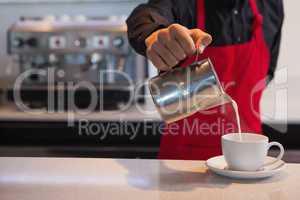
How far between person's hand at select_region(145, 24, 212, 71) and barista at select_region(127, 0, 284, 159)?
0.30 m

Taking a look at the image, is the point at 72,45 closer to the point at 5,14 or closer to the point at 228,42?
the point at 5,14

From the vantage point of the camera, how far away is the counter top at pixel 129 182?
0.83m

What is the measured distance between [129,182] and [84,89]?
128cm

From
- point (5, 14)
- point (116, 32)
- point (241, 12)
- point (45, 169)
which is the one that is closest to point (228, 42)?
point (241, 12)

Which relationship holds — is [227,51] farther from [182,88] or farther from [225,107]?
[182,88]

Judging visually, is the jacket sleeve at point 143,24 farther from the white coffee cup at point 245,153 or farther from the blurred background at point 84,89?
the blurred background at point 84,89

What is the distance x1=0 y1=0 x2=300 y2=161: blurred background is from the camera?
1.98 metres

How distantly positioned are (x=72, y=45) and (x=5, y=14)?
49cm

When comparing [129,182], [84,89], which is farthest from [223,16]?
[84,89]

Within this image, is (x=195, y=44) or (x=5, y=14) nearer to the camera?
(x=195, y=44)

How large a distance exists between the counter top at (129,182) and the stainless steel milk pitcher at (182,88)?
0.42ft

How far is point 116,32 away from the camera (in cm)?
213

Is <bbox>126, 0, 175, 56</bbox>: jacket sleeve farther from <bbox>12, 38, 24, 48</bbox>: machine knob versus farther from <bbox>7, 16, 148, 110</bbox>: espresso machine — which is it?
<bbox>12, 38, 24, 48</bbox>: machine knob

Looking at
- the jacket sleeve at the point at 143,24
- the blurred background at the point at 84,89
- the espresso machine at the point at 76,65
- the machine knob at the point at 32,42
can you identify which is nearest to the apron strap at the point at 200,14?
the jacket sleeve at the point at 143,24
